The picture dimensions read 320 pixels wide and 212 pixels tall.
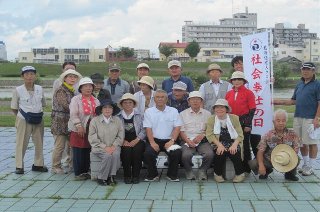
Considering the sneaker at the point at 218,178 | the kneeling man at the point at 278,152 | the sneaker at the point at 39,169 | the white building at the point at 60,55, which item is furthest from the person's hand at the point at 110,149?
the white building at the point at 60,55

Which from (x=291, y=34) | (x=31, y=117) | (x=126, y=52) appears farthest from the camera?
(x=291, y=34)

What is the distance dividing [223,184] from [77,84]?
267 cm

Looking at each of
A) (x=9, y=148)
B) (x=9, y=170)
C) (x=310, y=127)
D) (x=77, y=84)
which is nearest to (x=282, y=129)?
(x=310, y=127)

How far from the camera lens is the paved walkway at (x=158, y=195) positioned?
535cm

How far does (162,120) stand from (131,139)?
1.77 feet

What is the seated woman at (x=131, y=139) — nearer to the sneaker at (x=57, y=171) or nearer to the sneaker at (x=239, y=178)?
the sneaker at (x=57, y=171)

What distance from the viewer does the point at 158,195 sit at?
584 cm

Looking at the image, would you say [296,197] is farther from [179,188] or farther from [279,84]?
[279,84]

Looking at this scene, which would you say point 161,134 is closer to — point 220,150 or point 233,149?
point 220,150

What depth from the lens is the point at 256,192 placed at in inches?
234

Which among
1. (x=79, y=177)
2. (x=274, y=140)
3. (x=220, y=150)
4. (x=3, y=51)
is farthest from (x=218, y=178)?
(x=3, y=51)

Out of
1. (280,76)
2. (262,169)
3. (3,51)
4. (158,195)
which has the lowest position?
(158,195)

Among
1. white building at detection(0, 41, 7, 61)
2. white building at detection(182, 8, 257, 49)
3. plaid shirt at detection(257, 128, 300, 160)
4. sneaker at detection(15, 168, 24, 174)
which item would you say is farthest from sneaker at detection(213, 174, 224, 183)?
white building at detection(182, 8, 257, 49)

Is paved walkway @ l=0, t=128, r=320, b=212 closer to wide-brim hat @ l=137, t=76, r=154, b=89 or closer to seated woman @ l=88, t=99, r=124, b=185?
seated woman @ l=88, t=99, r=124, b=185
